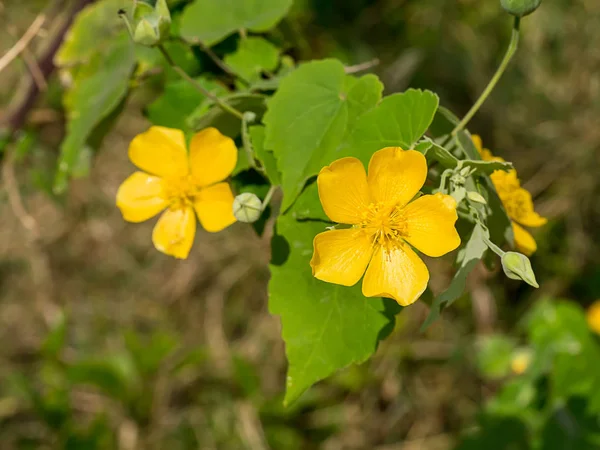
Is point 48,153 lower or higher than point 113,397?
higher

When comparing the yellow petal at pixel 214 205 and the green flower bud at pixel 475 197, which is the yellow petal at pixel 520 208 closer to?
the green flower bud at pixel 475 197

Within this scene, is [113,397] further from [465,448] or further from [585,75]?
[585,75]

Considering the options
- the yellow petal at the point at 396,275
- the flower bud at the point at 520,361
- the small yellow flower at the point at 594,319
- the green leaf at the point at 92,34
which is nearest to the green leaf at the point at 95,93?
the green leaf at the point at 92,34

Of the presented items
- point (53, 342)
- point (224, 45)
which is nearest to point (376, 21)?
point (224, 45)

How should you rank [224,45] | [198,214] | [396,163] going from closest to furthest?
[396,163] → [198,214] → [224,45]

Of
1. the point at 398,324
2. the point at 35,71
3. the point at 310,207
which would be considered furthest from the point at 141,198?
the point at 398,324

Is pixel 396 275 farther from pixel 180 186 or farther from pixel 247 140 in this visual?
pixel 180 186
